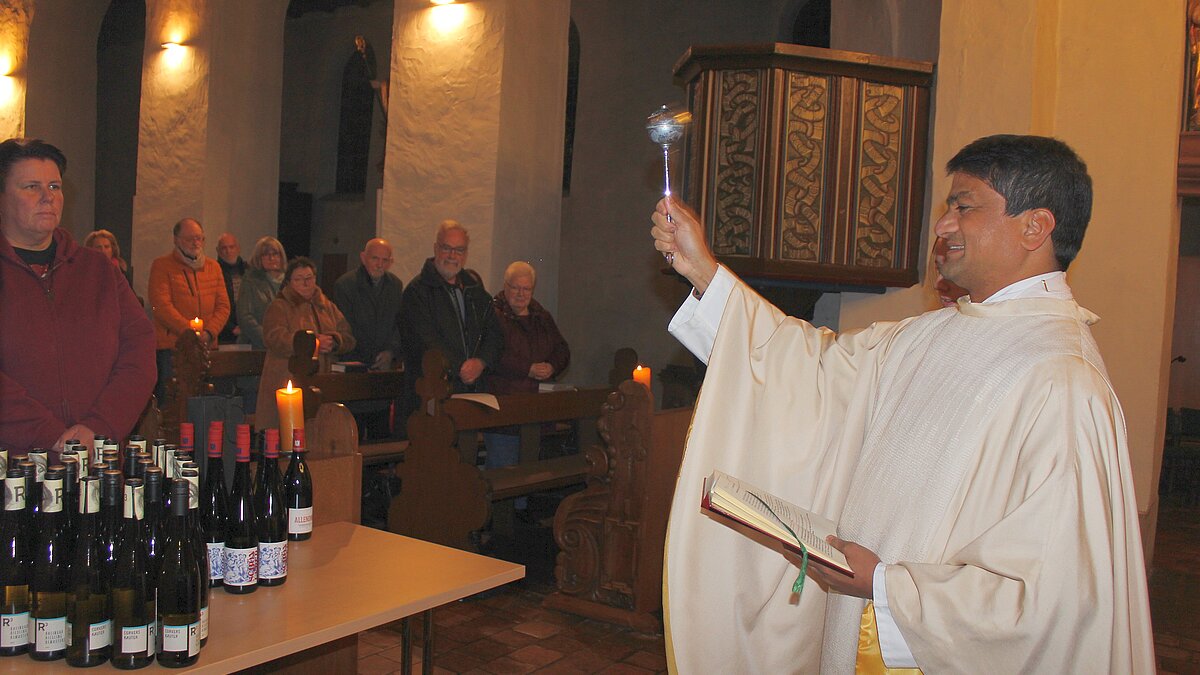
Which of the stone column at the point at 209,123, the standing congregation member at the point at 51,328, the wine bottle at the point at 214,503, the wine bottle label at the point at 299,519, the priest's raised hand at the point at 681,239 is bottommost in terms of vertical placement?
the wine bottle label at the point at 299,519

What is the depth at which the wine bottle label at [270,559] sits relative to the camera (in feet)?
7.22

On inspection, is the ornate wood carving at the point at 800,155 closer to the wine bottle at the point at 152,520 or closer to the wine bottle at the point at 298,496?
the wine bottle at the point at 298,496

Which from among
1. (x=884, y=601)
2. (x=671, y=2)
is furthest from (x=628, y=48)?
(x=884, y=601)

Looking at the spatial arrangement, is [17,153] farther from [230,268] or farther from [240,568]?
[230,268]

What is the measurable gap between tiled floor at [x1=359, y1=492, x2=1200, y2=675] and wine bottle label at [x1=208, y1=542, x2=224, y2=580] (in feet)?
5.25

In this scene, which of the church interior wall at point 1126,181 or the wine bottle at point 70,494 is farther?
the church interior wall at point 1126,181

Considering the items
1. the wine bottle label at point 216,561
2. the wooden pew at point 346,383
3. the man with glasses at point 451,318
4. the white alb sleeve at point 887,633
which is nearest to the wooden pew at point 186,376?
the wooden pew at point 346,383

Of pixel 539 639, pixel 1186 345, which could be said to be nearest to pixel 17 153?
pixel 539 639

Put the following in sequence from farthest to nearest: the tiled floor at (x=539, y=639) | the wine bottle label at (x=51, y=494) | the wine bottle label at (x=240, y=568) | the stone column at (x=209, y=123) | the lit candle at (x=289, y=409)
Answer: the stone column at (x=209, y=123) < the tiled floor at (x=539, y=639) < the lit candle at (x=289, y=409) < the wine bottle label at (x=240, y=568) < the wine bottle label at (x=51, y=494)

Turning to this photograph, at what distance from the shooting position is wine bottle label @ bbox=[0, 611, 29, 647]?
1.77 metres

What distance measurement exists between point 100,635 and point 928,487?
1.59 m

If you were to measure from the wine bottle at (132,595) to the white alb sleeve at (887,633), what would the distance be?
1331 millimetres

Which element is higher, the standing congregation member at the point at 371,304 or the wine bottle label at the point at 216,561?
the standing congregation member at the point at 371,304

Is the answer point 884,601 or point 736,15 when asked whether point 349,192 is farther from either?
point 884,601
